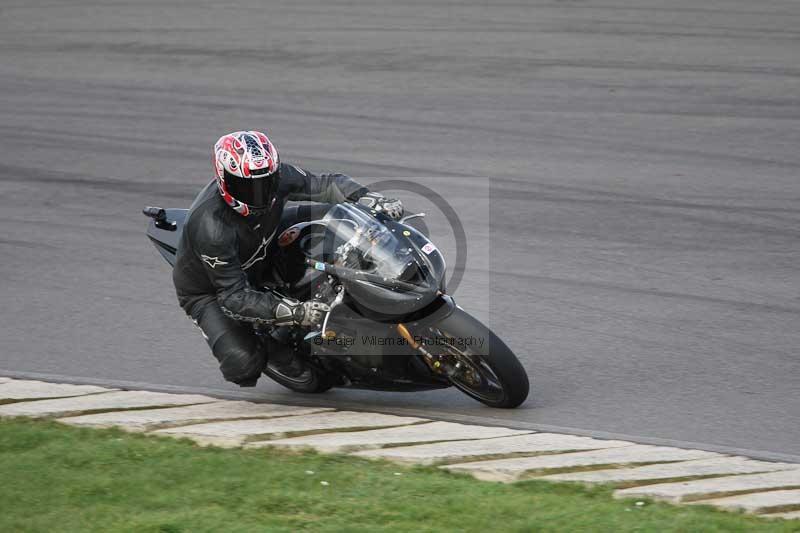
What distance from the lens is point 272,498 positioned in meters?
5.22

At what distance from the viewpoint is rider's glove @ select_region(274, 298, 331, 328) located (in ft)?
21.1

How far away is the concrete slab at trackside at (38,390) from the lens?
688cm

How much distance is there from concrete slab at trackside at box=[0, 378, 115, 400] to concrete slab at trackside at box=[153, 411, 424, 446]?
96 cm

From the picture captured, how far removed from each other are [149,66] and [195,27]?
3.04 metres

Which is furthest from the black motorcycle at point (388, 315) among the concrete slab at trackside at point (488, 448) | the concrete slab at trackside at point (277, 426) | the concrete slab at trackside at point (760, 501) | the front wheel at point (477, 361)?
the concrete slab at trackside at point (760, 501)

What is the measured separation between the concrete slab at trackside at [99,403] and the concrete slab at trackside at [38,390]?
0.33 feet

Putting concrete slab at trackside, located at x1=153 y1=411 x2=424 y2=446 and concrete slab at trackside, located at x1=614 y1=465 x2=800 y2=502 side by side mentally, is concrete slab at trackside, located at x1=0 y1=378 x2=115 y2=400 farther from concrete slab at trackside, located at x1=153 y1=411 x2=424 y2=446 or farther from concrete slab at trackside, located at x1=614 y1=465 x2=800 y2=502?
concrete slab at trackside, located at x1=614 y1=465 x2=800 y2=502


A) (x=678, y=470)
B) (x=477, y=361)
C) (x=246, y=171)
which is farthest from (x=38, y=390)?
(x=678, y=470)

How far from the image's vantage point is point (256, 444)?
6055mm

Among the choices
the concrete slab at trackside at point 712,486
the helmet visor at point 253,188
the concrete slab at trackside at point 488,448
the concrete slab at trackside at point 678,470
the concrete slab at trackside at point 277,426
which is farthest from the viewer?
the helmet visor at point 253,188

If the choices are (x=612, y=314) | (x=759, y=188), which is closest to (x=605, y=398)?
(x=612, y=314)

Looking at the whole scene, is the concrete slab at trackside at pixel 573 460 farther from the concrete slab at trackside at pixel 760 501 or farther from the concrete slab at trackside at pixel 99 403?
the concrete slab at trackside at pixel 99 403

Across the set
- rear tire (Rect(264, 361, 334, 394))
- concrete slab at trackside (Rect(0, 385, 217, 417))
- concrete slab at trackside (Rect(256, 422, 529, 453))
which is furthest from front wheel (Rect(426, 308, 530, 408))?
concrete slab at trackside (Rect(0, 385, 217, 417))

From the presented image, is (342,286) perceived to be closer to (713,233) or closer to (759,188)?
(713,233)
